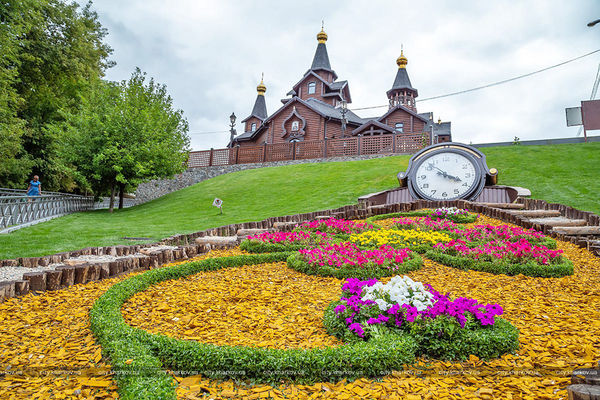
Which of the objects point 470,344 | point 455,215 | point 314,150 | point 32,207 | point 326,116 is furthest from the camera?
point 326,116

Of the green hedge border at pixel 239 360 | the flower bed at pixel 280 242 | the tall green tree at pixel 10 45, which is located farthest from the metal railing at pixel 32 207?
the green hedge border at pixel 239 360

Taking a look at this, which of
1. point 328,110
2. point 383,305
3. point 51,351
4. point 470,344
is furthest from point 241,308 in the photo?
point 328,110

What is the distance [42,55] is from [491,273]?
14.9 meters

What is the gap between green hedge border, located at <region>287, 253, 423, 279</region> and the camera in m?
4.48

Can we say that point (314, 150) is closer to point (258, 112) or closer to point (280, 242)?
point (280, 242)

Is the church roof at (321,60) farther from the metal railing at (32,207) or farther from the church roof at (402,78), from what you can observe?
the metal railing at (32,207)

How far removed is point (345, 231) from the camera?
7.11 metres

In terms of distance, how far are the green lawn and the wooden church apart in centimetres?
1058

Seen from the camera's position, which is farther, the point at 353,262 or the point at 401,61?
the point at 401,61

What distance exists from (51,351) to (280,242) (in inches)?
148

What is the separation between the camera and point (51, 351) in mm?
2596

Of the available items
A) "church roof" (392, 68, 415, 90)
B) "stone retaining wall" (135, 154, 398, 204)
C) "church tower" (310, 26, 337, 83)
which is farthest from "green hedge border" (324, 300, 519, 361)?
"church roof" (392, 68, 415, 90)

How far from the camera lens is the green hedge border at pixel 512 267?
14.5 feet

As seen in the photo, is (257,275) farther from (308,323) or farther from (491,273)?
(491,273)
